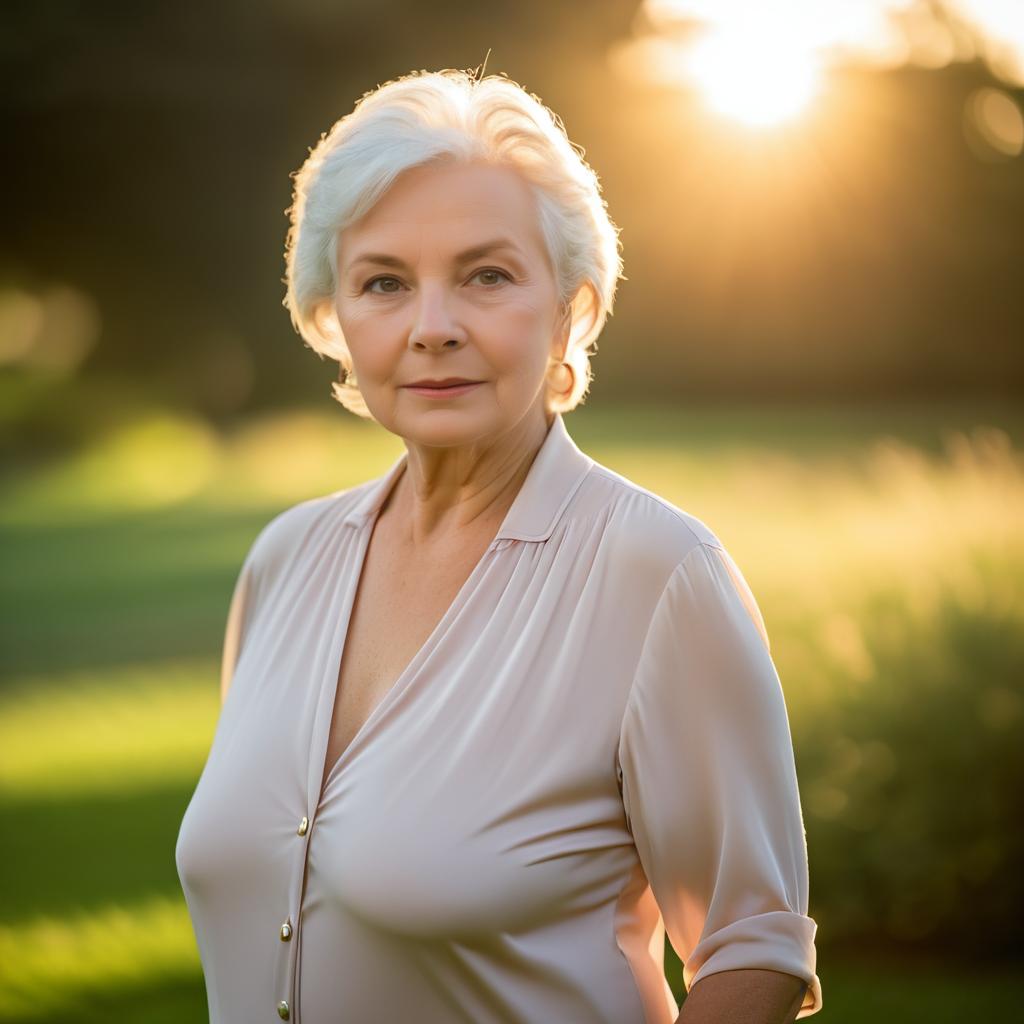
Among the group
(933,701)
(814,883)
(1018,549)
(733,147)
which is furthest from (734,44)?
(814,883)

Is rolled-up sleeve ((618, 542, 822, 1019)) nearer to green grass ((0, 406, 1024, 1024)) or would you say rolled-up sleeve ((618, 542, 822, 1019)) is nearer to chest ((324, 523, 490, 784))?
chest ((324, 523, 490, 784))

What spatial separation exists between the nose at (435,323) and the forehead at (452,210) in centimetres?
6

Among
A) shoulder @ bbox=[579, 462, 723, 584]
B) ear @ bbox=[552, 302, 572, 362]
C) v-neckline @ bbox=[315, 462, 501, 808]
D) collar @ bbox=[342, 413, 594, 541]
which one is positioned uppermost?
ear @ bbox=[552, 302, 572, 362]

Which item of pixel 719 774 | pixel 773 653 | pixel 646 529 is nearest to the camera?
pixel 719 774

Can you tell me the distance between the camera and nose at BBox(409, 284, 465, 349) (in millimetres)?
1646

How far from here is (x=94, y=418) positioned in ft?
18.6

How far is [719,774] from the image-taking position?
1.50 m

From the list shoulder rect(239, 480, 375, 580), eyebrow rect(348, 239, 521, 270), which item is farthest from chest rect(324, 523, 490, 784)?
eyebrow rect(348, 239, 521, 270)

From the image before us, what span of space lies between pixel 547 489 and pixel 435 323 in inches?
11.7

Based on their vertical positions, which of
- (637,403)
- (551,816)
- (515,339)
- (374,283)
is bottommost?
(551,816)

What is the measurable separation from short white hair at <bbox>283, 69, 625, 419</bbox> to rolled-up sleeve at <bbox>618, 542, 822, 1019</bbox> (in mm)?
514

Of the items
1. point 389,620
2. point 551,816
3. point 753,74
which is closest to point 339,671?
point 389,620

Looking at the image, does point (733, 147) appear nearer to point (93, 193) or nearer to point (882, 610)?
point (882, 610)

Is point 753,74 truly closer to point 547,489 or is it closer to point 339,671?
point 547,489
